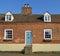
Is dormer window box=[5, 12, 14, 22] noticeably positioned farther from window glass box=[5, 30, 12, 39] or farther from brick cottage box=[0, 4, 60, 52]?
window glass box=[5, 30, 12, 39]

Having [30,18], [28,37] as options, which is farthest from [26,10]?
[28,37]

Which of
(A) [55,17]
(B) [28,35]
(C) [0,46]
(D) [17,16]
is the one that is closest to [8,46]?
(C) [0,46]

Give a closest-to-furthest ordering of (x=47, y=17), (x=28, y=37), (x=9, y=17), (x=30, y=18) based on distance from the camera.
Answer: (x=28, y=37)
(x=47, y=17)
(x=9, y=17)
(x=30, y=18)

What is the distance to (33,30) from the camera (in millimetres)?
32625

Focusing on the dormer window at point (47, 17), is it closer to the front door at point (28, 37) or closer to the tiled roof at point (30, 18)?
the tiled roof at point (30, 18)

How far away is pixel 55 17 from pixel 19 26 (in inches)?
259

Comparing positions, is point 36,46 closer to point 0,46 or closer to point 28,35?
point 28,35

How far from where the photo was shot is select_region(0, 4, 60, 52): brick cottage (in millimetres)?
32156

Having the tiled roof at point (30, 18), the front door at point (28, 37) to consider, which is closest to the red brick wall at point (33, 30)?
the front door at point (28, 37)

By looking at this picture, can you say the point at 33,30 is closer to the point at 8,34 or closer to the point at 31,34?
the point at 31,34

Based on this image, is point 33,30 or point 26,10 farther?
point 26,10

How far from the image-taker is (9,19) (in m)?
33.7

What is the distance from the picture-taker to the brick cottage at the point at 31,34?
3216cm

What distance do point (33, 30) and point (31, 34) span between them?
2.29 ft
